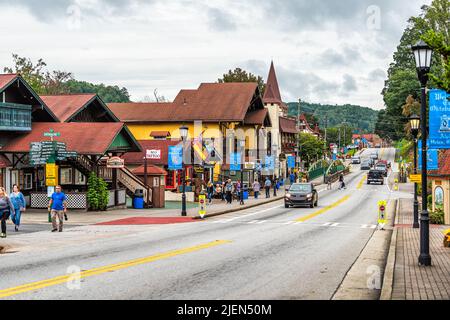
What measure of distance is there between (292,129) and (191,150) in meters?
41.4

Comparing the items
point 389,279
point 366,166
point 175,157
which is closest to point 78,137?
point 175,157

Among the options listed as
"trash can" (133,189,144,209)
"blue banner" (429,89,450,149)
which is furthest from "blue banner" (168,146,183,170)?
"blue banner" (429,89,450,149)

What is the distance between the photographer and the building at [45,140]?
33250mm

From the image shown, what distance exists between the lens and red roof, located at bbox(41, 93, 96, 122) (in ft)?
127

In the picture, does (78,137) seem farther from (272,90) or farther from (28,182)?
(272,90)

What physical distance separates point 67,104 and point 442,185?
77.9ft

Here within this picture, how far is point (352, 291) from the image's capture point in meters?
11.5

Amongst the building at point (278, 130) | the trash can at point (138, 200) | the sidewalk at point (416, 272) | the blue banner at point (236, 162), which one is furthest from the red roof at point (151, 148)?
the sidewalk at point (416, 272)

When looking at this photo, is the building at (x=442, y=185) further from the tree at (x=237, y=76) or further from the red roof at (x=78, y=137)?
the tree at (x=237, y=76)

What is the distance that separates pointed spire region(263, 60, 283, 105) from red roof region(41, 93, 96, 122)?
45323 millimetres

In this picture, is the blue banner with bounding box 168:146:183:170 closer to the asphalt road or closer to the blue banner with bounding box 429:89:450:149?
the asphalt road

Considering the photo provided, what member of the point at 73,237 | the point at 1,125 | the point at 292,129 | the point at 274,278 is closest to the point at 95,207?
the point at 1,125

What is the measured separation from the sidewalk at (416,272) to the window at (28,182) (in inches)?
884

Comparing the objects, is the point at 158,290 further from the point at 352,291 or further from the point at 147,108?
the point at 147,108
